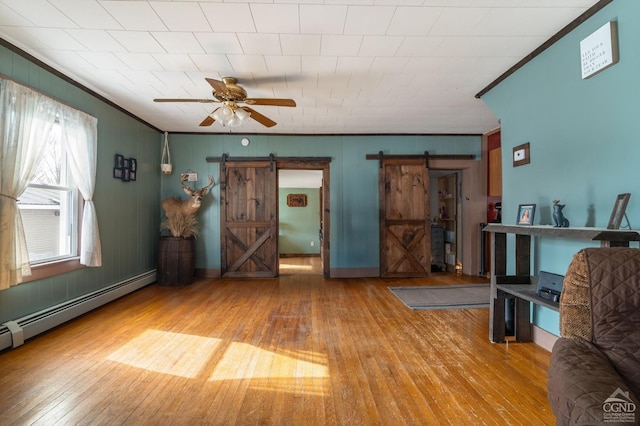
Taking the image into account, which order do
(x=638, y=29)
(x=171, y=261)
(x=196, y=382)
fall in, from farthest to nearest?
1. (x=171, y=261)
2. (x=196, y=382)
3. (x=638, y=29)

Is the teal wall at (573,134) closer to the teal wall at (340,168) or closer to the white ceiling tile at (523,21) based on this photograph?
the white ceiling tile at (523,21)

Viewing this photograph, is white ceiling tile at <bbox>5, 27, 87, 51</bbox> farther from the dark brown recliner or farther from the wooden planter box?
the dark brown recliner

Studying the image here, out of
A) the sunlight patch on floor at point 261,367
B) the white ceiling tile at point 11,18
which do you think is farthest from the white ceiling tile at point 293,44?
the sunlight patch on floor at point 261,367

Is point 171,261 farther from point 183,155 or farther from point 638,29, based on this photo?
point 638,29

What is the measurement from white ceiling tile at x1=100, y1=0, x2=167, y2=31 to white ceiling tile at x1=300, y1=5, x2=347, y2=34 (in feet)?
3.60

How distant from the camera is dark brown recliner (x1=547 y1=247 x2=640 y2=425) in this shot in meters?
1.08

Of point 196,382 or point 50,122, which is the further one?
point 50,122

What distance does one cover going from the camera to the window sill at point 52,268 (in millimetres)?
2824

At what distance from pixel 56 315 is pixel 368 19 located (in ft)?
13.1

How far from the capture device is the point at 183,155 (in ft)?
17.8

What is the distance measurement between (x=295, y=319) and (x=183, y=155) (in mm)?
3785

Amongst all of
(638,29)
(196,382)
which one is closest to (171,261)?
(196,382)

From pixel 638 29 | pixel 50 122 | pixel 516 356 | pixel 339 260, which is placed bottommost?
pixel 516 356

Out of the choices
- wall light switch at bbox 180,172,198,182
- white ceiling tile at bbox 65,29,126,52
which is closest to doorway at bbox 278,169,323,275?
wall light switch at bbox 180,172,198,182
